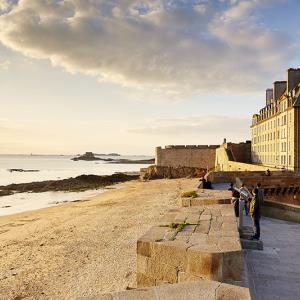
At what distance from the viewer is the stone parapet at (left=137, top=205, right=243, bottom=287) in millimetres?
4840

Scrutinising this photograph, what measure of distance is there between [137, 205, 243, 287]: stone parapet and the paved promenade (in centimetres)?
98

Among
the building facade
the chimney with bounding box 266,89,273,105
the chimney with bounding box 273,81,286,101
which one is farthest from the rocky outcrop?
the chimney with bounding box 273,81,286,101

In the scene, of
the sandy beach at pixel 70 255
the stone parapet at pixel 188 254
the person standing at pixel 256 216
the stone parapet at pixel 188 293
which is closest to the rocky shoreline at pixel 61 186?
the sandy beach at pixel 70 255

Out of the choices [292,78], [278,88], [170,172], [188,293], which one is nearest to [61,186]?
[170,172]

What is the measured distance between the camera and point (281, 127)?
146 ft

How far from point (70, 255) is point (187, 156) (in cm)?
5810

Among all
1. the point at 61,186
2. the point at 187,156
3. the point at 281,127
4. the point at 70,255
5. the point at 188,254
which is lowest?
the point at 61,186

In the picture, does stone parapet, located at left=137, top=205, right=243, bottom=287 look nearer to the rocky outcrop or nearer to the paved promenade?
the paved promenade

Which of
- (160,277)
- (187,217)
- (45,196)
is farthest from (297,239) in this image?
(45,196)

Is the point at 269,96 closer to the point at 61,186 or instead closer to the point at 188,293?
the point at 61,186

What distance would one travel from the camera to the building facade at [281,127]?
39.2 m

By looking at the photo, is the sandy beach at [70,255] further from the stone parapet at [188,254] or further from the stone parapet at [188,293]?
the stone parapet at [188,293]

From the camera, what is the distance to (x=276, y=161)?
1849 inches

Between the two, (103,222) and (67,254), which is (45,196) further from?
(67,254)
